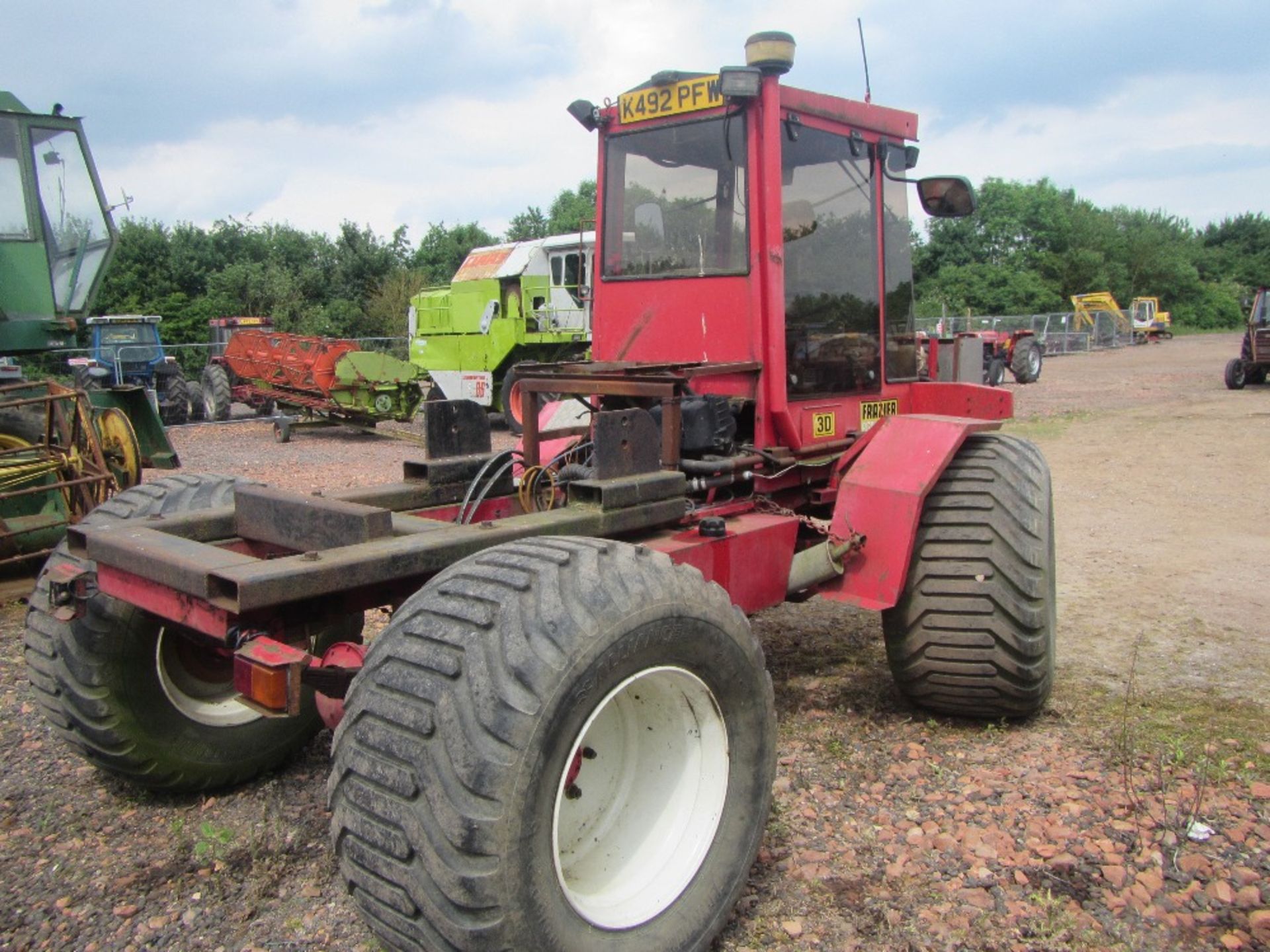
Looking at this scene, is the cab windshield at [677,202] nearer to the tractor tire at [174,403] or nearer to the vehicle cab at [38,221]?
the vehicle cab at [38,221]

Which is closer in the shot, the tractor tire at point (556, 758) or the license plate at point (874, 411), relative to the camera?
the tractor tire at point (556, 758)

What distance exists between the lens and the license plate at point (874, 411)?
475 cm

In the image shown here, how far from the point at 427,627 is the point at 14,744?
290 cm

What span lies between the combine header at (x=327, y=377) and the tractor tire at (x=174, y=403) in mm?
1394

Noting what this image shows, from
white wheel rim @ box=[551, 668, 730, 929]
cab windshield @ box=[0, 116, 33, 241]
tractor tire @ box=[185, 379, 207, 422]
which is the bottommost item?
white wheel rim @ box=[551, 668, 730, 929]

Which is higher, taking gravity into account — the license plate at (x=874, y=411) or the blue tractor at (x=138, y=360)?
the blue tractor at (x=138, y=360)

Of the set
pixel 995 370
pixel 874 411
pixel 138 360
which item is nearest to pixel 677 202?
pixel 874 411

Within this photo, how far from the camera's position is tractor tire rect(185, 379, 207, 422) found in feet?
63.8

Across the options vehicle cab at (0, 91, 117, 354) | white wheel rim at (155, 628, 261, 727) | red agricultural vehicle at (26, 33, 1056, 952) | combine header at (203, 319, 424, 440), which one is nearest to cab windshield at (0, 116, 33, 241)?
vehicle cab at (0, 91, 117, 354)

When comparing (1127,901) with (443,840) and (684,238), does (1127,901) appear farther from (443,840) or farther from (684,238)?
(684,238)

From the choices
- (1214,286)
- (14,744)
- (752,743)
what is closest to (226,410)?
(14,744)

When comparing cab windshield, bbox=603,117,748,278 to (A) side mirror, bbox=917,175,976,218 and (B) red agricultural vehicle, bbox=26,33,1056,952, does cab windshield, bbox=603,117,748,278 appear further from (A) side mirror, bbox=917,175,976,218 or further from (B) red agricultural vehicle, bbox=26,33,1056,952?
(A) side mirror, bbox=917,175,976,218

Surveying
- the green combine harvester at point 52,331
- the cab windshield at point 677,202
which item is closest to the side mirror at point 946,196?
the cab windshield at point 677,202

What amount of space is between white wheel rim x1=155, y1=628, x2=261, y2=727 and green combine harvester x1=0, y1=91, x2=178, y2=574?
8.91ft
